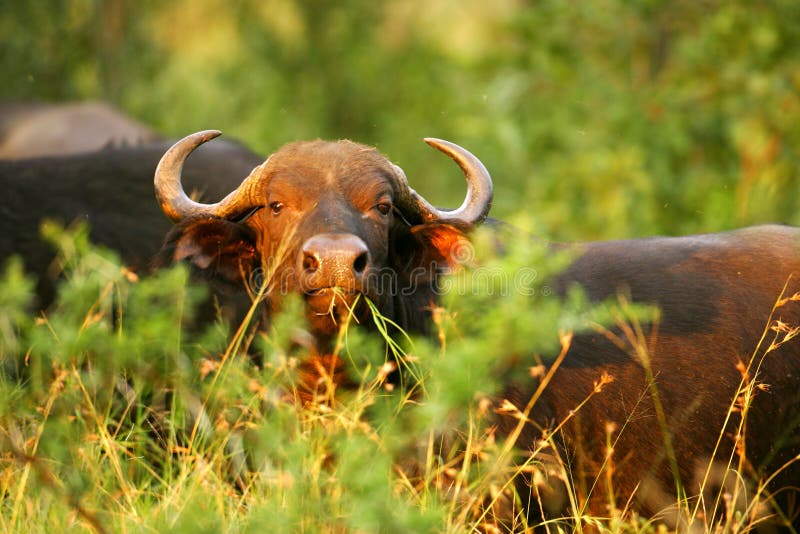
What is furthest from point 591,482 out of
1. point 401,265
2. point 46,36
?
point 46,36

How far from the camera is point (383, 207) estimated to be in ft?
16.5

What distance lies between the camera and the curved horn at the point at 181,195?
527cm

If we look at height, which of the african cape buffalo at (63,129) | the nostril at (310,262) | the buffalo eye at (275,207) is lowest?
the african cape buffalo at (63,129)

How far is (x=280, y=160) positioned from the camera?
5.13 metres

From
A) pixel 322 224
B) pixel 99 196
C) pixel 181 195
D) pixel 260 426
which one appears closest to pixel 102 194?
pixel 99 196

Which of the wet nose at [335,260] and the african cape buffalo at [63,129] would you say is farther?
the african cape buffalo at [63,129]

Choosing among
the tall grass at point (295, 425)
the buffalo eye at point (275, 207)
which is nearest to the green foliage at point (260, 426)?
the tall grass at point (295, 425)

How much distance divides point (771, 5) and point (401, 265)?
5985 millimetres

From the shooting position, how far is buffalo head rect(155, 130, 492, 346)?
468 cm

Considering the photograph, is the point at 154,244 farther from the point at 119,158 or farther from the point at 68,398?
the point at 68,398

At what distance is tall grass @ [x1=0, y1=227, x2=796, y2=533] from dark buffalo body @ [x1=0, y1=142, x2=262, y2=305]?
1.19 m

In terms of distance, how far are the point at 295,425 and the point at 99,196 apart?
3.81m

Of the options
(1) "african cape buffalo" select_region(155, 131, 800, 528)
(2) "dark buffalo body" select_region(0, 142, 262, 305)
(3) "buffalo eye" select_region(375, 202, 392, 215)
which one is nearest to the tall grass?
(1) "african cape buffalo" select_region(155, 131, 800, 528)

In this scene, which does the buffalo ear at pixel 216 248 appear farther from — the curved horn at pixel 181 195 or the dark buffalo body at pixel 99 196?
the dark buffalo body at pixel 99 196
